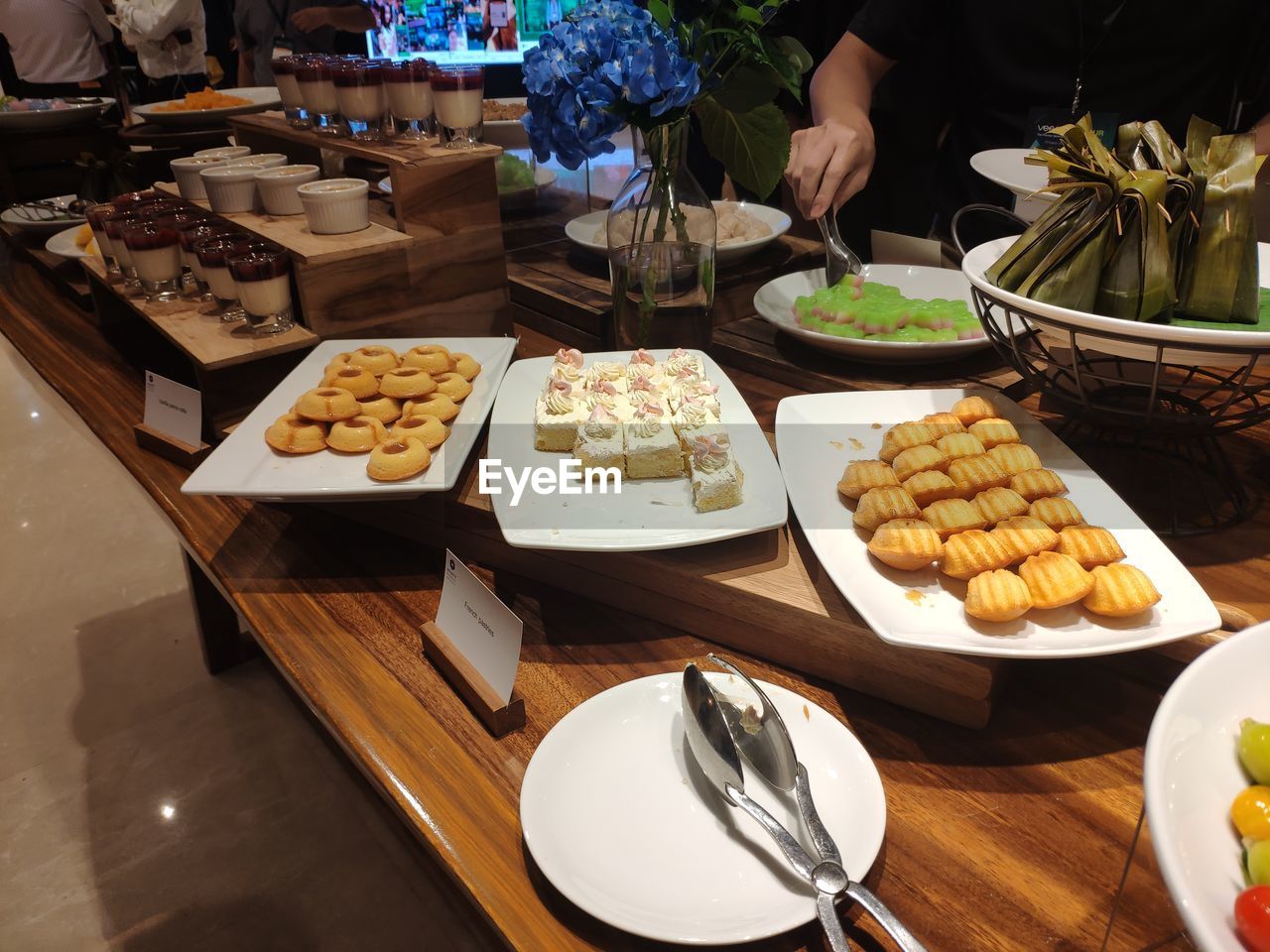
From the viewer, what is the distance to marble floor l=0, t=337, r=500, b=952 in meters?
1.49

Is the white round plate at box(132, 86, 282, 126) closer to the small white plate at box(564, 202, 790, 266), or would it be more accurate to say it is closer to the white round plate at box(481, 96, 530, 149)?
the white round plate at box(481, 96, 530, 149)

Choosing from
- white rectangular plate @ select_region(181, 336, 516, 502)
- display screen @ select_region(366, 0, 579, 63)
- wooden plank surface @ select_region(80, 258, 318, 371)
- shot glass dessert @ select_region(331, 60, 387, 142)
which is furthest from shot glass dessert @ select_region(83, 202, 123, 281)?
display screen @ select_region(366, 0, 579, 63)

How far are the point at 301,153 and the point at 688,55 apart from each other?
1154 mm

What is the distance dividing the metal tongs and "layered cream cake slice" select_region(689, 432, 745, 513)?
20 cm

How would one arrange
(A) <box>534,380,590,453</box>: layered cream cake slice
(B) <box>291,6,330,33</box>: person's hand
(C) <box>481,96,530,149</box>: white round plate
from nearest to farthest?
(A) <box>534,380,590,453</box>: layered cream cake slice < (C) <box>481,96,530,149</box>: white round plate < (B) <box>291,6,330,33</box>: person's hand

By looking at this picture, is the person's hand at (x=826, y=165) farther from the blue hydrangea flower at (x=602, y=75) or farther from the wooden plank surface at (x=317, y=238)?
the wooden plank surface at (x=317, y=238)

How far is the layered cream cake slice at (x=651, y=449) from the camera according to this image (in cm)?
102

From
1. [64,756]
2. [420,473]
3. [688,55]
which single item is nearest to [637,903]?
[420,473]

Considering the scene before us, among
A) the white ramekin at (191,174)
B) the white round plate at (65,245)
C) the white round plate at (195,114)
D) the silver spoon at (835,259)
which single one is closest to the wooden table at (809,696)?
the silver spoon at (835,259)

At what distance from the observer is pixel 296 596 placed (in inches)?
42.0

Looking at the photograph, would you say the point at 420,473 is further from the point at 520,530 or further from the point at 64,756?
the point at 64,756

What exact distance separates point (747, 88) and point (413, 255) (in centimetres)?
69

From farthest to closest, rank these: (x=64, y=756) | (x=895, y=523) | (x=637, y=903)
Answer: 1. (x=64, y=756)
2. (x=895, y=523)
3. (x=637, y=903)
